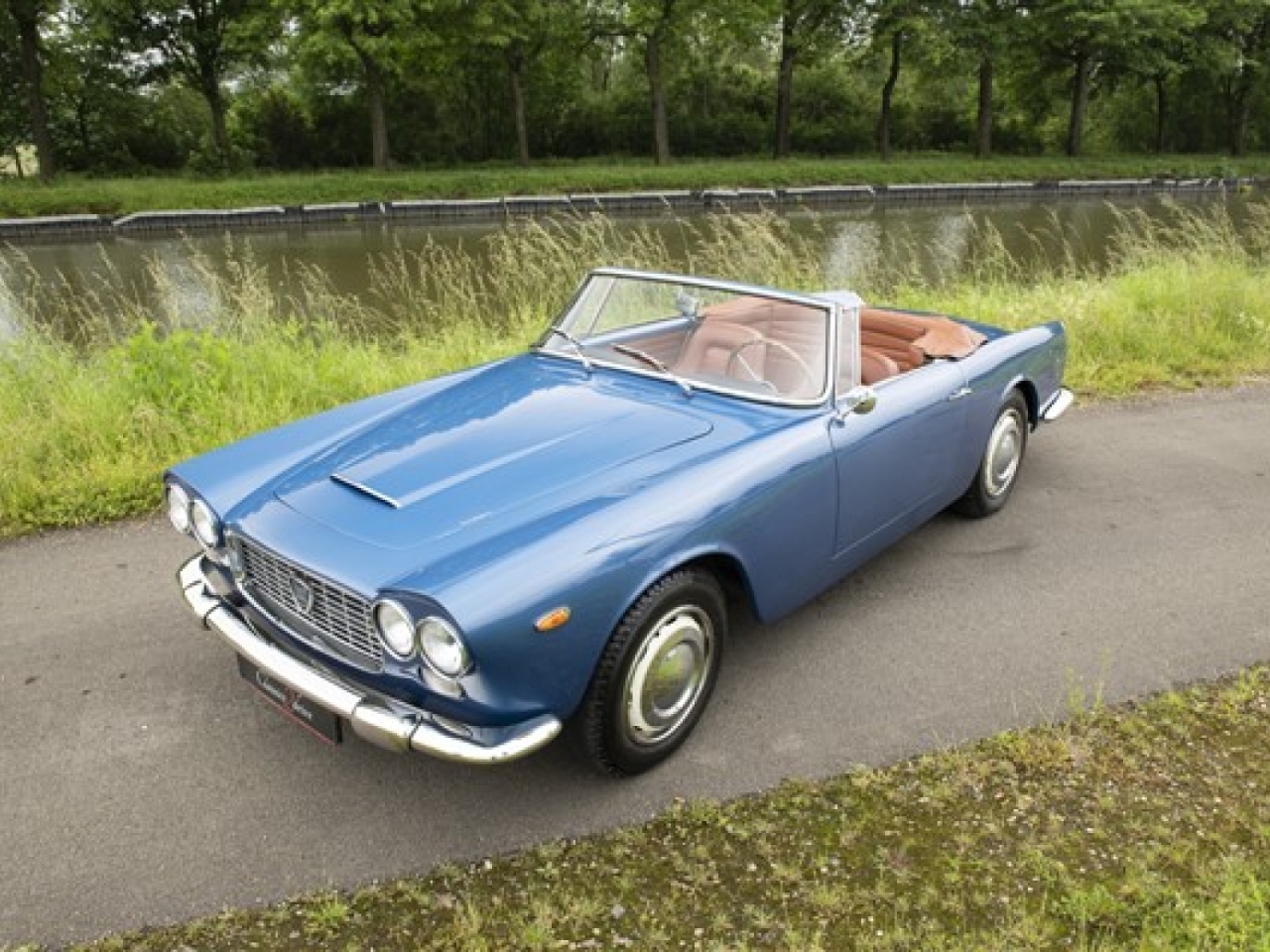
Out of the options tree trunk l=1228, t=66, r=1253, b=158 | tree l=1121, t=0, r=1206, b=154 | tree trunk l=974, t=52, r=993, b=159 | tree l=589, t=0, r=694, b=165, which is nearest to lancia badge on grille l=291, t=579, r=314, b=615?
tree l=589, t=0, r=694, b=165

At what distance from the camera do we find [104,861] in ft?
8.07

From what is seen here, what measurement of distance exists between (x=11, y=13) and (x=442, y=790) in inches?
1178

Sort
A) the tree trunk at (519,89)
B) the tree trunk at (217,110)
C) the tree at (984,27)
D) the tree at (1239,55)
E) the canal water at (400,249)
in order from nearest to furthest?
the canal water at (400,249) → the tree trunk at (217,110) → the tree trunk at (519,89) → the tree at (984,27) → the tree at (1239,55)

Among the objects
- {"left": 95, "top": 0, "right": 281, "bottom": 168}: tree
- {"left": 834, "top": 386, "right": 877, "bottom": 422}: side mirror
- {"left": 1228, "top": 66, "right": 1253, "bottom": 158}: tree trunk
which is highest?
{"left": 95, "top": 0, "right": 281, "bottom": 168}: tree

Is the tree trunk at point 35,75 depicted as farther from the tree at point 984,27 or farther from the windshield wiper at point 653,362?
the tree at point 984,27

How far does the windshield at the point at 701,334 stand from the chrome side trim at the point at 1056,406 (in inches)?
79.9

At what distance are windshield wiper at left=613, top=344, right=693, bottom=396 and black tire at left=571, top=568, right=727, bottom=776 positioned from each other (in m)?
0.93

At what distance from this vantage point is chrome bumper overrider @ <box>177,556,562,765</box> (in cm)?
228

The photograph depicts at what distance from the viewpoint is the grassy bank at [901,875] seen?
2.22 metres

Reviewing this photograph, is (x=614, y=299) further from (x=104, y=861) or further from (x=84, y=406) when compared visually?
(x=84, y=406)

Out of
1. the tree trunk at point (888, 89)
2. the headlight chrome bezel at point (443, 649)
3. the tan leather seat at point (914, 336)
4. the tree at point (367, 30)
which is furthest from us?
the tree trunk at point (888, 89)

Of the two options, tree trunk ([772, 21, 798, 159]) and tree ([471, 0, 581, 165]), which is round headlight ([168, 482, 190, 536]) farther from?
tree trunk ([772, 21, 798, 159])

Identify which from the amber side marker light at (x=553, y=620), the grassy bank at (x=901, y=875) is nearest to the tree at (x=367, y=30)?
the amber side marker light at (x=553, y=620)

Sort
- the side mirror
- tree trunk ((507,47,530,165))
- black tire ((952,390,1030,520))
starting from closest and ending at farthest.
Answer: the side mirror
black tire ((952,390,1030,520))
tree trunk ((507,47,530,165))
